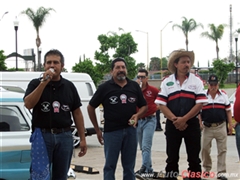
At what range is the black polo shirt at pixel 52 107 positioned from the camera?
5.19 meters

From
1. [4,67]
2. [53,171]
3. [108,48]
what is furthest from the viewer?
[108,48]

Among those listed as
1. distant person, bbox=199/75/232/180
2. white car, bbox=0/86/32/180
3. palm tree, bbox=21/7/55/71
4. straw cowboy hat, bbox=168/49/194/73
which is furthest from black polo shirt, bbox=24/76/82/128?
palm tree, bbox=21/7/55/71

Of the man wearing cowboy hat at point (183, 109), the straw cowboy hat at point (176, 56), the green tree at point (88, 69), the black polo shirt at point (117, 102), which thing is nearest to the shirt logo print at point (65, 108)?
the black polo shirt at point (117, 102)

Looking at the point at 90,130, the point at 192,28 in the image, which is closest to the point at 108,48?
the point at 192,28

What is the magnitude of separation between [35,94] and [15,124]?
167 centimetres

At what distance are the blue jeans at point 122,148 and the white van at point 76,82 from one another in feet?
25.1

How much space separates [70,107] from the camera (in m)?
5.41

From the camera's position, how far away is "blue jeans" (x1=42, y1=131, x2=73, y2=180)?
520cm

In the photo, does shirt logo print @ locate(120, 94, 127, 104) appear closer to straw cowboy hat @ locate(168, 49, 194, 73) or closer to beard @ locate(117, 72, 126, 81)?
beard @ locate(117, 72, 126, 81)

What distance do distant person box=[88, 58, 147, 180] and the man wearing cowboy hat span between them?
0.38m

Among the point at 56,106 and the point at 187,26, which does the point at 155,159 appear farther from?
the point at 187,26

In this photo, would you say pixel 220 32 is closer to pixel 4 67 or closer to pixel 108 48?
pixel 108 48

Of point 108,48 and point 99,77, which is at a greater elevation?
point 108,48

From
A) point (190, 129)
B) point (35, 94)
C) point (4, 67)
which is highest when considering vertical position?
A: point (4, 67)
